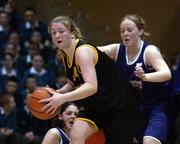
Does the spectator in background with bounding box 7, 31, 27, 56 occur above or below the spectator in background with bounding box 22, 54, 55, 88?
above

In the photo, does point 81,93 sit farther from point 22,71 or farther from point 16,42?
point 16,42

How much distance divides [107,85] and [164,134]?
27.3 inches

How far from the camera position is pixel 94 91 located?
13.8ft

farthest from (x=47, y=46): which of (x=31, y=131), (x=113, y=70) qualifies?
(x=113, y=70)

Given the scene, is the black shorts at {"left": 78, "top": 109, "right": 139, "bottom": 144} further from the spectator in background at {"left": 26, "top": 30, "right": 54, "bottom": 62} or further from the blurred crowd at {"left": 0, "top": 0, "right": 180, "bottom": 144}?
the spectator in background at {"left": 26, "top": 30, "right": 54, "bottom": 62}

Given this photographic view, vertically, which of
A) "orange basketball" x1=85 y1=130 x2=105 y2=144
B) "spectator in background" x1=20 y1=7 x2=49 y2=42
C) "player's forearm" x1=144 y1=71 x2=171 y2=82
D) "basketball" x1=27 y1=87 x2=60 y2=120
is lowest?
"orange basketball" x1=85 y1=130 x2=105 y2=144

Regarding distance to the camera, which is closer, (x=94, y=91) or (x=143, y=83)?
(x=94, y=91)

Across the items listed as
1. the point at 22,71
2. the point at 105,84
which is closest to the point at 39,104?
the point at 105,84

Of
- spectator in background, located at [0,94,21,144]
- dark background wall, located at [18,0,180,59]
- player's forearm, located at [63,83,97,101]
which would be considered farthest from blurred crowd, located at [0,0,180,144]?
player's forearm, located at [63,83,97,101]

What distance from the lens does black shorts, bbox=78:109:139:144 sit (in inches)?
175

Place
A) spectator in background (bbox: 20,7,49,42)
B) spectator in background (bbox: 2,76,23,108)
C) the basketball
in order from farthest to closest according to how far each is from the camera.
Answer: spectator in background (bbox: 20,7,49,42) < spectator in background (bbox: 2,76,23,108) < the basketball

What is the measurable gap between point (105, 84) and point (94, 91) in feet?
0.81

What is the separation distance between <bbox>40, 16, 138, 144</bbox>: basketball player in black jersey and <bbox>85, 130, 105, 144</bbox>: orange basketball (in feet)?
0.12

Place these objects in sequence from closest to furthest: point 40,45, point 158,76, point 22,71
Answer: point 158,76, point 22,71, point 40,45
